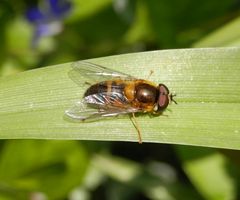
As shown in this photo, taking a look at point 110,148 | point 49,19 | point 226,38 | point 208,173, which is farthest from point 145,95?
point 49,19

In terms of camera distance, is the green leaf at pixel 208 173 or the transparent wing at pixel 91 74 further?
the green leaf at pixel 208 173

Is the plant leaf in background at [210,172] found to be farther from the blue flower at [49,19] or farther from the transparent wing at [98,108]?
the blue flower at [49,19]

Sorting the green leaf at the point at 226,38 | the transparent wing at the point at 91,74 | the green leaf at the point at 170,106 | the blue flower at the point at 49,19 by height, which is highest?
the blue flower at the point at 49,19

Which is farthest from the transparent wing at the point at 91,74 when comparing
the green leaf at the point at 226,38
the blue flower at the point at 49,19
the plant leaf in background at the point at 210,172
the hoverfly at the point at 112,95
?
the blue flower at the point at 49,19

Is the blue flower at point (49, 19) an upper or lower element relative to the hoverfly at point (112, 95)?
upper

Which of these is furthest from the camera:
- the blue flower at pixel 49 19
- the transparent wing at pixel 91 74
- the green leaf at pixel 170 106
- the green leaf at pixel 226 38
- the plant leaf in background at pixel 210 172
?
the blue flower at pixel 49 19

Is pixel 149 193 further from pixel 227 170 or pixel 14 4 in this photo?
pixel 14 4
